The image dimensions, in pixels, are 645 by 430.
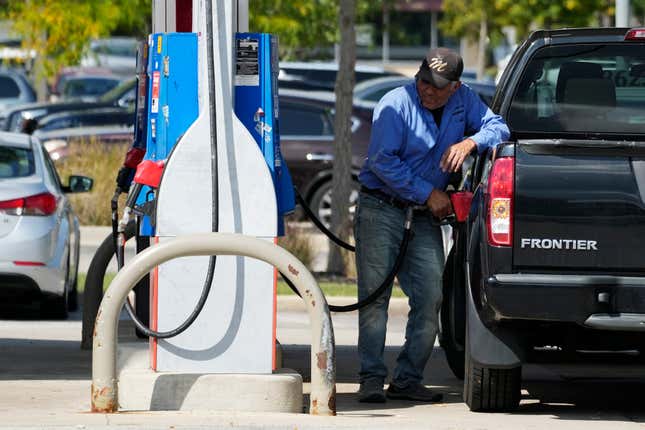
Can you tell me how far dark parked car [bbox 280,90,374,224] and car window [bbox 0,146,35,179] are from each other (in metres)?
7.16

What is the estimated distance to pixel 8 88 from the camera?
31.6 metres

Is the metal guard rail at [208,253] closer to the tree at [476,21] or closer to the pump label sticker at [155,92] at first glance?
the pump label sticker at [155,92]

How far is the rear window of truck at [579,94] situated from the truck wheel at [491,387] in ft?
4.83

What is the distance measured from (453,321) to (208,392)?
1760mm

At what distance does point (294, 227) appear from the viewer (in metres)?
15.0

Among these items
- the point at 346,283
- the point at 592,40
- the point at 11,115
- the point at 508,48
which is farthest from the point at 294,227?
the point at 508,48

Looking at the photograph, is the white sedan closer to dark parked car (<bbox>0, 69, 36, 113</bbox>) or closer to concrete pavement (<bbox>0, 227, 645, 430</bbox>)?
concrete pavement (<bbox>0, 227, 645, 430</bbox>)

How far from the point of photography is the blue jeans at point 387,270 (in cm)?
799

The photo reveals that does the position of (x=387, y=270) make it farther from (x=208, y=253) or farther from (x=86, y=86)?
(x=86, y=86)

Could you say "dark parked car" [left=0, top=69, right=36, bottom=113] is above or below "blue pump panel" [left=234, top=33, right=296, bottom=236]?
below

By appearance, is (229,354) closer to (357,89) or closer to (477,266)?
(477,266)

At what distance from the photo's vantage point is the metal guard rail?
682 centimetres

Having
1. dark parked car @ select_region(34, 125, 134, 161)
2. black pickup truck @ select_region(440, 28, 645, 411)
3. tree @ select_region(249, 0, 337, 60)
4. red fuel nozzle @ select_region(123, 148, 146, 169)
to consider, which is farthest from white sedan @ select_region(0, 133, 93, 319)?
tree @ select_region(249, 0, 337, 60)

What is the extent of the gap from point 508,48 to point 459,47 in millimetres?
11230
